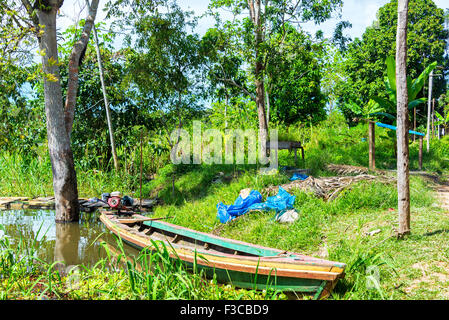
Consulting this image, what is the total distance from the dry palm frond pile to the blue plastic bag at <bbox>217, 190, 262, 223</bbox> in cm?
41

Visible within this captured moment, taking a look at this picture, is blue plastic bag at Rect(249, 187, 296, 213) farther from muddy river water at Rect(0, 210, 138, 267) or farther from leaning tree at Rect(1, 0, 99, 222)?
leaning tree at Rect(1, 0, 99, 222)

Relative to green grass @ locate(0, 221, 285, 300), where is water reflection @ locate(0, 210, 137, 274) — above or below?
below

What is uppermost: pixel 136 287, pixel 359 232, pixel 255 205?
pixel 255 205

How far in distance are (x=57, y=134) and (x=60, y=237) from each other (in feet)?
7.14

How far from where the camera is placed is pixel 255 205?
21.0ft

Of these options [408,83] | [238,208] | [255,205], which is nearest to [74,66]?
[238,208]

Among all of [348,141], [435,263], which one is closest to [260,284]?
[435,263]

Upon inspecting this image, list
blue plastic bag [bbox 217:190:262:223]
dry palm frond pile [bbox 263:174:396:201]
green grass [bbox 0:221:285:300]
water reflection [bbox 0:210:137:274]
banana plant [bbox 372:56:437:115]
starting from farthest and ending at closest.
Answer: banana plant [bbox 372:56:437:115] → blue plastic bag [bbox 217:190:262:223] → dry palm frond pile [bbox 263:174:396:201] → water reflection [bbox 0:210:137:274] → green grass [bbox 0:221:285:300]

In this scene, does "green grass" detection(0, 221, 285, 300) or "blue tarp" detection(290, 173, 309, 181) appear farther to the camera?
"blue tarp" detection(290, 173, 309, 181)

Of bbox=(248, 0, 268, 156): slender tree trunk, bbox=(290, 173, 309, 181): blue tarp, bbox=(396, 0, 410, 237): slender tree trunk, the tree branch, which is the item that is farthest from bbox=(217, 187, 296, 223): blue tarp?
the tree branch

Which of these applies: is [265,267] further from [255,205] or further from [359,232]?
[255,205]

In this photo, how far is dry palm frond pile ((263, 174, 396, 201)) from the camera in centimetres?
630

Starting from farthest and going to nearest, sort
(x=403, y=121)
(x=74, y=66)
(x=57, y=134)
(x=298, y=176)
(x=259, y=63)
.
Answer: (x=259, y=63)
(x=74, y=66)
(x=57, y=134)
(x=298, y=176)
(x=403, y=121)
